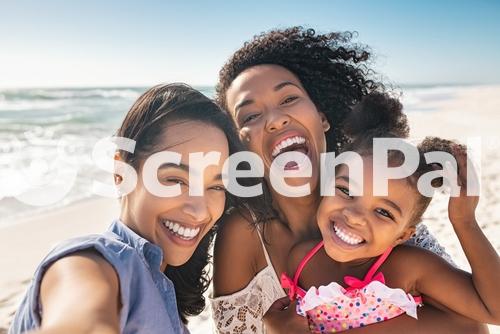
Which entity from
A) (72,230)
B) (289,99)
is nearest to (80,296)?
(289,99)

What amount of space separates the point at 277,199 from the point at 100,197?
4.95m

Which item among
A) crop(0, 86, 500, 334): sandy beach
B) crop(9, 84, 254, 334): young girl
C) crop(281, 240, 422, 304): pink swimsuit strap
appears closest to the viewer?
crop(9, 84, 254, 334): young girl

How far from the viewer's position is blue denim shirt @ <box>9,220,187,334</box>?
1.47 m

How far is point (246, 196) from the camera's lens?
277 centimetres

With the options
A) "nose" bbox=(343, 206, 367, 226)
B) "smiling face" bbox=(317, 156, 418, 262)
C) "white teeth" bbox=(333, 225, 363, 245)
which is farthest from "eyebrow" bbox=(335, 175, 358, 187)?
"white teeth" bbox=(333, 225, 363, 245)

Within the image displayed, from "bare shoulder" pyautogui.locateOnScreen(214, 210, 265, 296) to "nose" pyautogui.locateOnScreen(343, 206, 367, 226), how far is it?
64 cm

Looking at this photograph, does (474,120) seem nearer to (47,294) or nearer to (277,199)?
(277,199)

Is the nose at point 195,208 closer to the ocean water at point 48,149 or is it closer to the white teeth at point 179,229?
the white teeth at point 179,229

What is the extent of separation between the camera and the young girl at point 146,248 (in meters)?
1.32

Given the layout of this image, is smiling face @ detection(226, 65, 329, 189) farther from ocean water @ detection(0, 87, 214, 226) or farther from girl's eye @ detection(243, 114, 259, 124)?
ocean water @ detection(0, 87, 214, 226)

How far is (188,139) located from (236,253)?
36.5 inches

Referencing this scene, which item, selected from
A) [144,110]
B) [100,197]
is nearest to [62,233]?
[100,197]

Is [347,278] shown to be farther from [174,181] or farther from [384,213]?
[174,181]

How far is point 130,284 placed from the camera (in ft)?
5.38
